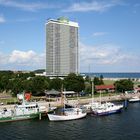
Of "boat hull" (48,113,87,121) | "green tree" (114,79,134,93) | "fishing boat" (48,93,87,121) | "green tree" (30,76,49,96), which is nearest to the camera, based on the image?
"boat hull" (48,113,87,121)

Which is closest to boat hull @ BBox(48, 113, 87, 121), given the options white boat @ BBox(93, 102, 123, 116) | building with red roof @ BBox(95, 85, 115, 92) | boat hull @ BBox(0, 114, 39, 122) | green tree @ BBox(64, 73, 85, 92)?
boat hull @ BBox(0, 114, 39, 122)

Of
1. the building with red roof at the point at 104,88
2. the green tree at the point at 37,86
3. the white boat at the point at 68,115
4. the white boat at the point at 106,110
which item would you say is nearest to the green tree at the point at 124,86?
the building with red roof at the point at 104,88

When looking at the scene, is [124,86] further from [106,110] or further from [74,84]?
[106,110]

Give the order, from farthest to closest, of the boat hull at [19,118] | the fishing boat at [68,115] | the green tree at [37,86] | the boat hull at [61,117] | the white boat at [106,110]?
the green tree at [37,86] < the white boat at [106,110] < the fishing boat at [68,115] < the boat hull at [61,117] < the boat hull at [19,118]

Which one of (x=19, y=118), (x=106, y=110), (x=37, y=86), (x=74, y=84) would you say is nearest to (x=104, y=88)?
(x=74, y=84)

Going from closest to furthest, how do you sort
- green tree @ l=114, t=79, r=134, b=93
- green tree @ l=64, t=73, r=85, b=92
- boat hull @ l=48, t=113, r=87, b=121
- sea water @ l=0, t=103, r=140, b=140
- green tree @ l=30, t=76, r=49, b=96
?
sea water @ l=0, t=103, r=140, b=140 < boat hull @ l=48, t=113, r=87, b=121 < green tree @ l=30, t=76, r=49, b=96 < green tree @ l=64, t=73, r=85, b=92 < green tree @ l=114, t=79, r=134, b=93

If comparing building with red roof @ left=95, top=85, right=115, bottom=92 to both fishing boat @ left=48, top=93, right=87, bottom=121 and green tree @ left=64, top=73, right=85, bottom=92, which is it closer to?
green tree @ left=64, top=73, right=85, bottom=92

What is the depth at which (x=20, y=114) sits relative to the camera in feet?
341

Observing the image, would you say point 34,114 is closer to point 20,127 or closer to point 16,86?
point 20,127

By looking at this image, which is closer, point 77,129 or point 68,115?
point 77,129

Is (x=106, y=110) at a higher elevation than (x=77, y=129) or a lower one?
higher

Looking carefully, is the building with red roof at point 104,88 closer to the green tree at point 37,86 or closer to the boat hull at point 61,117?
the green tree at point 37,86

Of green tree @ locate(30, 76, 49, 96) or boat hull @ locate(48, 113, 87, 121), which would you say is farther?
green tree @ locate(30, 76, 49, 96)

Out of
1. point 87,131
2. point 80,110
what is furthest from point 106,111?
point 87,131
